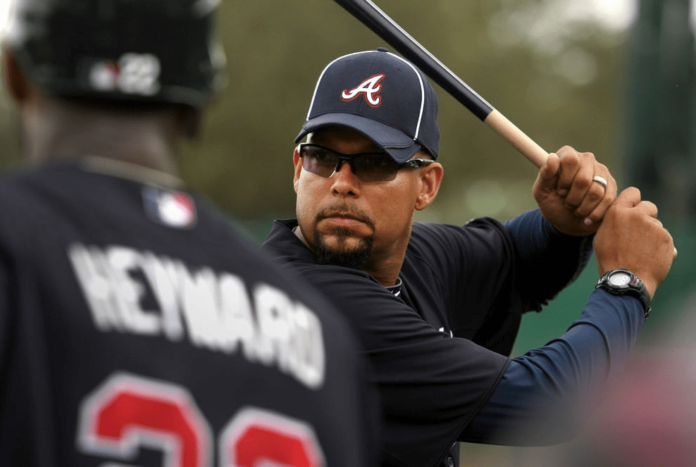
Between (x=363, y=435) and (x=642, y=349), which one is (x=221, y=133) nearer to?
(x=642, y=349)

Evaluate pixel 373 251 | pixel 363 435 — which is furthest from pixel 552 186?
pixel 363 435

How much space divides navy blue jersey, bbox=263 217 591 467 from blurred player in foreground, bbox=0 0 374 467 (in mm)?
1302

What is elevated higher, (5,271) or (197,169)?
(197,169)

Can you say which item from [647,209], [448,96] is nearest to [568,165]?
[647,209]

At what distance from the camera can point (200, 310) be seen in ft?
4.98

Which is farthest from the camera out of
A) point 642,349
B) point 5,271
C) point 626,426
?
point 642,349

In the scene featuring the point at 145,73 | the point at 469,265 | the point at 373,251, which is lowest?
the point at 145,73

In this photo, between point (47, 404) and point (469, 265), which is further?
point (469, 265)

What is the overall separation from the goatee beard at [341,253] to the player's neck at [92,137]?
1.64 metres

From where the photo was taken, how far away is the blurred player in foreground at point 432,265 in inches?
117

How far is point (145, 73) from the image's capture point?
154cm

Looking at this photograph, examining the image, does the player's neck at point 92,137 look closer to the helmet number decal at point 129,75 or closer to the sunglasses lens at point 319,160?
→ the helmet number decal at point 129,75

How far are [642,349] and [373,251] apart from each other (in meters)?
4.08

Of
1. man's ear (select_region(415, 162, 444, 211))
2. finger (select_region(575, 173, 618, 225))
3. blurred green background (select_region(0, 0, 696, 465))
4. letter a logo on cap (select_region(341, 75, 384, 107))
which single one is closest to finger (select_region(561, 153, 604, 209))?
finger (select_region(575, 173, 618, 225))
